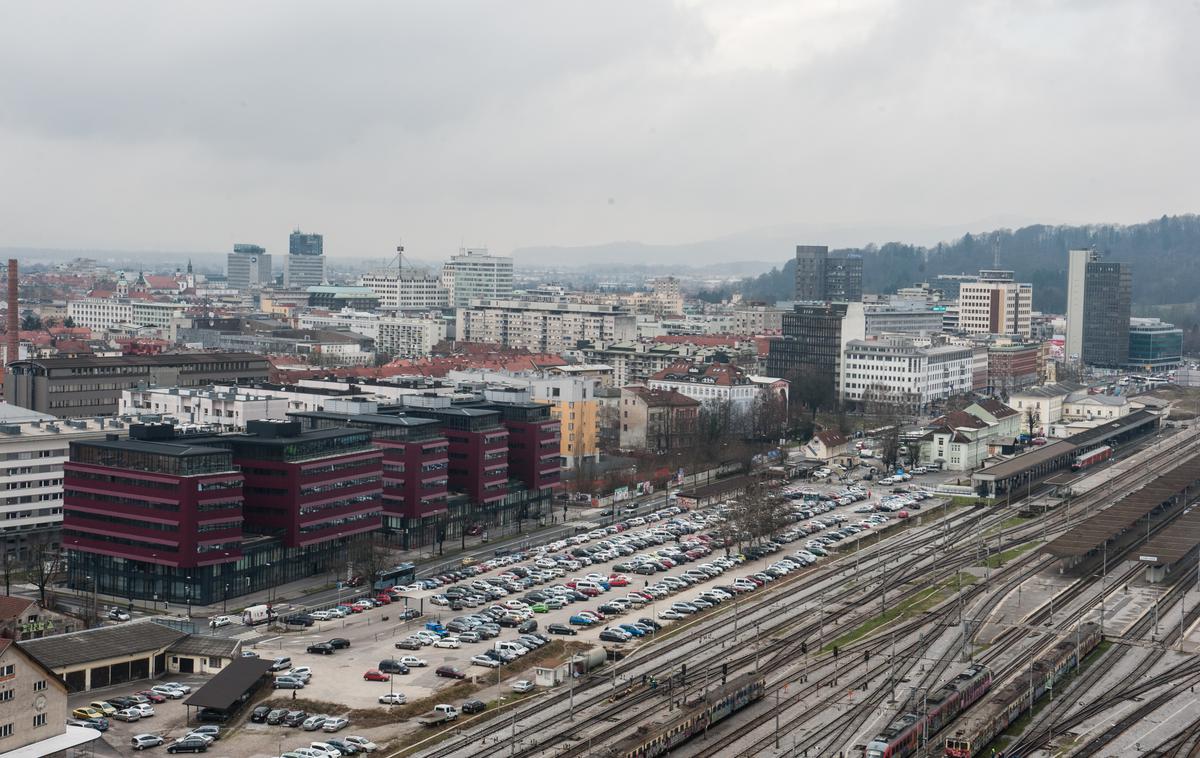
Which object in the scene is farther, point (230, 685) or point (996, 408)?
point (996, 408)

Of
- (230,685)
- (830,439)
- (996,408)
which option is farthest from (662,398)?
(230,685)

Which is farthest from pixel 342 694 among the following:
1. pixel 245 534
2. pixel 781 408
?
pixel 781 408

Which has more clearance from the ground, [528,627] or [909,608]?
[528,627]

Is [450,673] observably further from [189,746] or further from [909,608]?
[909,608]

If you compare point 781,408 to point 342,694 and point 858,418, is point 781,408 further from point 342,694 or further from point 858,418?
point 342,694

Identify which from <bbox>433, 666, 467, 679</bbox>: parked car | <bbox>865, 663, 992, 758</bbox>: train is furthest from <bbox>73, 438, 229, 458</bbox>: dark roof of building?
<bbox>865, 663, 992, 758</bbox>: train
